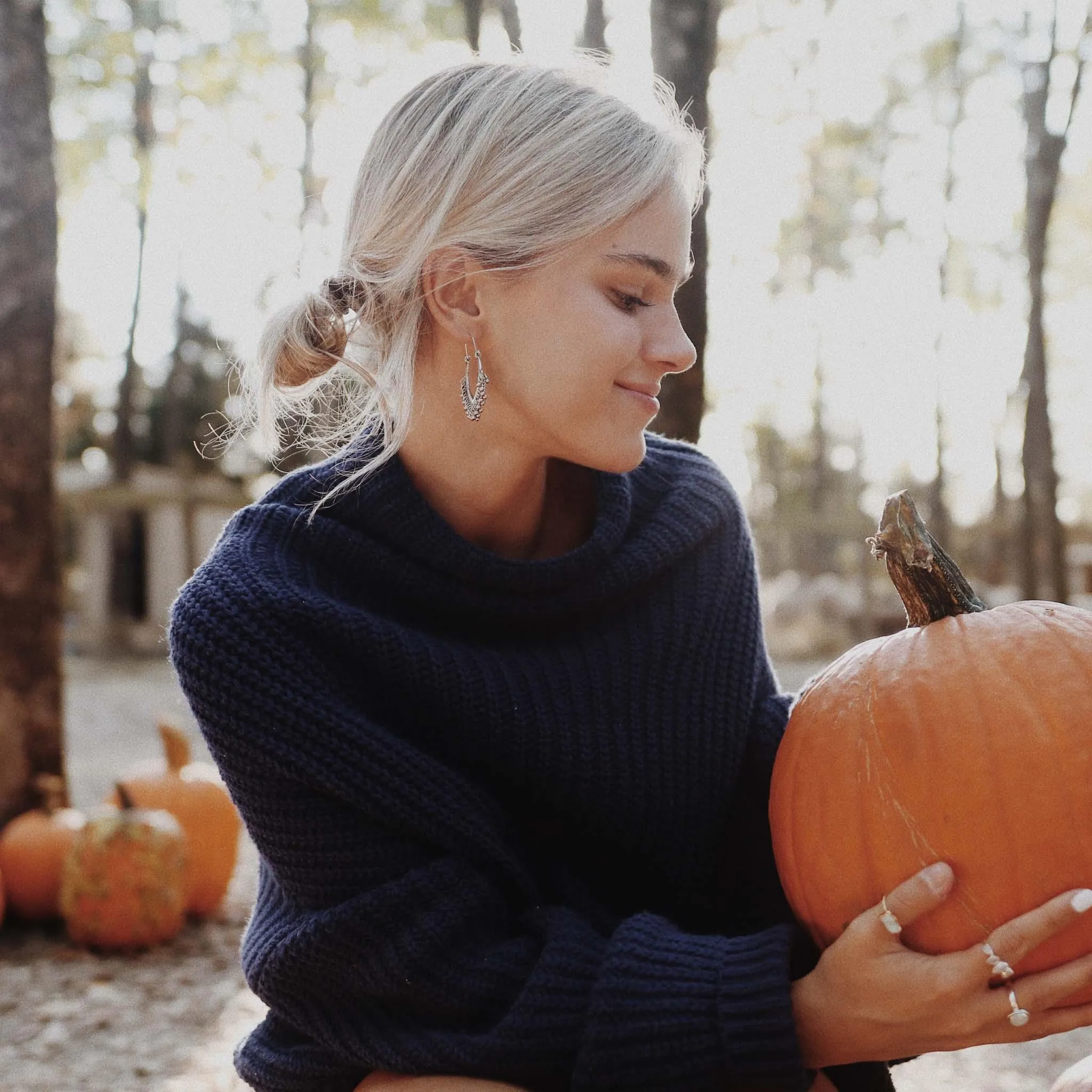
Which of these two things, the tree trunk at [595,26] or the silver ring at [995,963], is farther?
the tree trunk at [595,26]

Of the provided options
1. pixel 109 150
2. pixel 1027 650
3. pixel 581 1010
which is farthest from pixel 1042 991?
pixel 109 150

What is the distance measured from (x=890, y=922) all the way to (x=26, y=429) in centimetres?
333

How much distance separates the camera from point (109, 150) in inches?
451

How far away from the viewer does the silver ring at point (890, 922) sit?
56.4 inches

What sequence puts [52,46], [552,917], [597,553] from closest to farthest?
[552,917]
[597,553]
[52,46]

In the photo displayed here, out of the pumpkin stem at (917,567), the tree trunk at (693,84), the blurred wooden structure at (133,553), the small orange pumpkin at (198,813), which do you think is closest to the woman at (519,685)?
the pumpkin stem at (917,567)

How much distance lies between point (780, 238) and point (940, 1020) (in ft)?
58.7

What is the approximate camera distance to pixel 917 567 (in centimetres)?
162

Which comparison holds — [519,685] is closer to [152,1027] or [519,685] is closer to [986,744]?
[986,744]

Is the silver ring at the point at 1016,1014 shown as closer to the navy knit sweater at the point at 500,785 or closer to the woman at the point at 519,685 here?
the woman at the point at 519,685

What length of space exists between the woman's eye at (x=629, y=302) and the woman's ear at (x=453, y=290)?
0.76 feet

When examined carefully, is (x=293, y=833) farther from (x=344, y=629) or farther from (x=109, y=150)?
(x=109, y=150)

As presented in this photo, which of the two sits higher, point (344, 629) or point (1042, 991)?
point (344, 629)

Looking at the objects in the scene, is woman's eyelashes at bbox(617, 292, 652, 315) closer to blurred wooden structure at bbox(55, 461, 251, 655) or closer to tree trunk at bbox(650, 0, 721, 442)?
tree trunk at bbox(650, 0, 721, 442)
